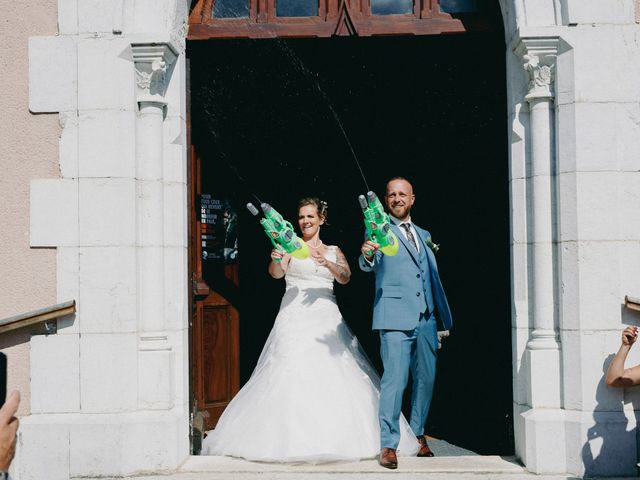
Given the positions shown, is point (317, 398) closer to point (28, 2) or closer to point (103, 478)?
point (103, 478)

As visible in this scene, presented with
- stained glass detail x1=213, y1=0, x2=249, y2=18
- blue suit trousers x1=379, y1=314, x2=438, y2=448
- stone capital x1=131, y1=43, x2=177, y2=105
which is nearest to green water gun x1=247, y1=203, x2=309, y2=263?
blue suit trousers x1=379, y1=314, x2=438, y2=448

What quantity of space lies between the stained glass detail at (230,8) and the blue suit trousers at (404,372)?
2520 mm

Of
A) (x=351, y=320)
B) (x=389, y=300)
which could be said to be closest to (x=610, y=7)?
(x=389, y=300)

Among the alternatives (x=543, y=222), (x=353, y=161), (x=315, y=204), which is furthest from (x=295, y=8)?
(x=353, y=161)

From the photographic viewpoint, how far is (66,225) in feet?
18.4

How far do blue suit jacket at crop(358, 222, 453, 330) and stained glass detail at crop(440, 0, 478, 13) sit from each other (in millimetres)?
1610

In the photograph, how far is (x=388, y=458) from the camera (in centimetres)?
558

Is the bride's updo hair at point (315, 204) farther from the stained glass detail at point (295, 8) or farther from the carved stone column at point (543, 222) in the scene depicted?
the carved stone column at point (543, 222)

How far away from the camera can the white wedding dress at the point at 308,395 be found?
576 cm

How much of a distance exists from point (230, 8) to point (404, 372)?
290 centimetres

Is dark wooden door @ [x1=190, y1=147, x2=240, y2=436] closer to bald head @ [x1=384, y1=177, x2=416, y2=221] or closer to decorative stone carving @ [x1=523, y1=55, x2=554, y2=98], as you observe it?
bald head @ [x1=384, y1=177, x2=416, y2=221]

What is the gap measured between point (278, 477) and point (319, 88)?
13.7 feet

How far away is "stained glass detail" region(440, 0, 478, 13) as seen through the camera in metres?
6.11

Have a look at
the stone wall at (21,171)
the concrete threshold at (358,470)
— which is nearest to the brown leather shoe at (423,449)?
the concrete threshold at (358,470)
